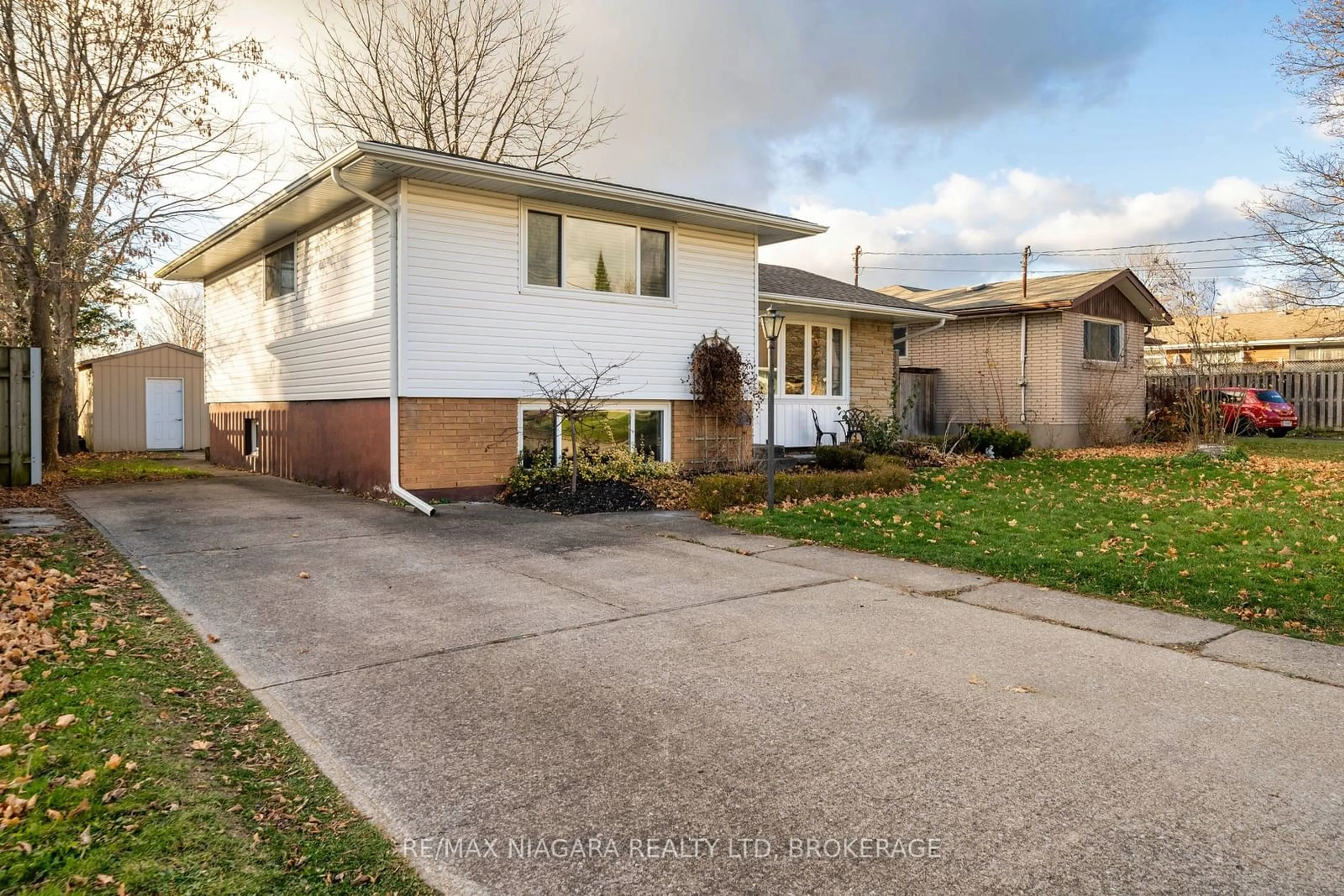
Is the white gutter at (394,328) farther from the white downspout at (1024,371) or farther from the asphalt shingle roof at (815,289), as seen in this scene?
the white downspout at (1024,371)

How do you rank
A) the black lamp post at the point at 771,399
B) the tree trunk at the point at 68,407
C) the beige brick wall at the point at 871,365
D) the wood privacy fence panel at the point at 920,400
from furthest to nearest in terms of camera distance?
the wood privacy fence panel at the point at 920,400, the tree trunk at the point at 68,407, the beige brick wall at the point at 871,365, the black lamp post at the point at 771,399

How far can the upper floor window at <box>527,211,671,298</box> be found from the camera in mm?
11742

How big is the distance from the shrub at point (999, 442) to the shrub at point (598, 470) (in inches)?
320

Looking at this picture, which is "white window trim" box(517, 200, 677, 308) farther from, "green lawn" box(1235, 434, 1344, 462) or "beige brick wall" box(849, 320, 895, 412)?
"green lawn" box(1235, 434, 1344, 462)

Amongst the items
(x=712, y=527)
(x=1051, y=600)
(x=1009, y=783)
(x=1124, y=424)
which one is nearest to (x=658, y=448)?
(x=712, y=527)

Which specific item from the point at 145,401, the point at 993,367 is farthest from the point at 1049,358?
the point at 145,401

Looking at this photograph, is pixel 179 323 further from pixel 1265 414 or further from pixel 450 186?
pixel 1265 414

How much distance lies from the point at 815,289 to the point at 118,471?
1369 centimetres

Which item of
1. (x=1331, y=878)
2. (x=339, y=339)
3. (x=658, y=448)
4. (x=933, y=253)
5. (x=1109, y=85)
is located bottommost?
(x=1331, y=878)

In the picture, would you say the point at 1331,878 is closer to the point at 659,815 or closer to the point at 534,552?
the point at 659,815

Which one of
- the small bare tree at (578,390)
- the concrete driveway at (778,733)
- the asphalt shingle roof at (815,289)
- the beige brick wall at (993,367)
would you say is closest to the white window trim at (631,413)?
the small bare tree at (578,390)

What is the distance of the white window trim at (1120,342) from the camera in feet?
67.8

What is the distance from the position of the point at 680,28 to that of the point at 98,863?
1544 cm

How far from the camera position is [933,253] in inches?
1828
